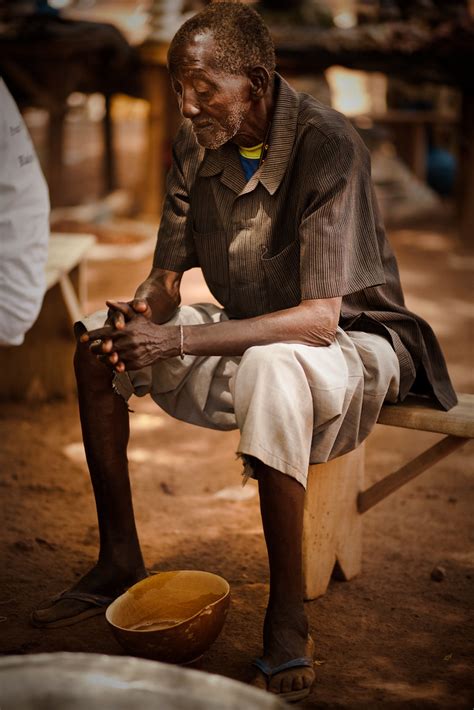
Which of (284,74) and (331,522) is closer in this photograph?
(331,522)

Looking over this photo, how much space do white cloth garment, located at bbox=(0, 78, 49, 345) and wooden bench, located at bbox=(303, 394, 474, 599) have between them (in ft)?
4.85

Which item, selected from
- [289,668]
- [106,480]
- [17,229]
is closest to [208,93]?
[106,480]

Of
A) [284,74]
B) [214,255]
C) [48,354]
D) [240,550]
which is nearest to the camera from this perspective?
[214,255]

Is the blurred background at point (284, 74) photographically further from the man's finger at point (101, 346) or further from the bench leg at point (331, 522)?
the man's finger at point (101, 346)

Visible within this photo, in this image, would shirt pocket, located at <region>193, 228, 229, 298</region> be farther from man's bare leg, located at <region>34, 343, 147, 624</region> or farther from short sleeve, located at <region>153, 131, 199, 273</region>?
man's bare leg, located at <region>34, 343, 147, 624</region>

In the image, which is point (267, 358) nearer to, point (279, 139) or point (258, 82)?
point (279, 139)

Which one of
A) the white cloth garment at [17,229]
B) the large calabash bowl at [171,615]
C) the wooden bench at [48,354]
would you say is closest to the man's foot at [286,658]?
the large calabash bowl at [171,615]

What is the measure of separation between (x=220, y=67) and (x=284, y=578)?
1413 mm

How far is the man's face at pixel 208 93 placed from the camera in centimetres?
259

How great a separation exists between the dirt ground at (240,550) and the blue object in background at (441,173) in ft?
23.9

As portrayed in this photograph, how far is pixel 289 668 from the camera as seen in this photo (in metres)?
2.44

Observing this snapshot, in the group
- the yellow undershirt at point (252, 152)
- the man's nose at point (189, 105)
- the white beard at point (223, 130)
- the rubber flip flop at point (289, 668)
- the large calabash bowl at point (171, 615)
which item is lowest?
the rubber flip flop at point (289, 668)

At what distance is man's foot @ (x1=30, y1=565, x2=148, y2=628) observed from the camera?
2764mm

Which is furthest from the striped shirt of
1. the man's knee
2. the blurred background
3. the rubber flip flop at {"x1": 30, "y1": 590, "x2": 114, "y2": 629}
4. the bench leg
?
the blurred background
